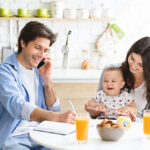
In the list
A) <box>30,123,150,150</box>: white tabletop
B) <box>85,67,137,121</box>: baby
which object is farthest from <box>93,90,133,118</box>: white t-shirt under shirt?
<box>30,123,150,150</box>: white tabletop

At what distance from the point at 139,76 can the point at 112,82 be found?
244mm

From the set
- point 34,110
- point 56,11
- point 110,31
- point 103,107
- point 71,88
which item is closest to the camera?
point 34,110

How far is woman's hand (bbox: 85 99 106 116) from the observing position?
2564mm

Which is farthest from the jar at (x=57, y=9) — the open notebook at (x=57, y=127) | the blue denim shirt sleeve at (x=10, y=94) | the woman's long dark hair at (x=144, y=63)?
the open notebook at (x=57, y=127)

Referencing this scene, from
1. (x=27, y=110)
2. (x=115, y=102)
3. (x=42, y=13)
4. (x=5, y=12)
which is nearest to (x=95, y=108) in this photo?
(x=115, y=102)

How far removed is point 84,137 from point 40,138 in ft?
0.79

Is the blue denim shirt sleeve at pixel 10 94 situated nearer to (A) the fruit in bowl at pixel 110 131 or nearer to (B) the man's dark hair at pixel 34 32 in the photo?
(B) the man's dark hair at pixel 34 32

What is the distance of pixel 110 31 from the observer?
454 cm

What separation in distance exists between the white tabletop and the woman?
708 millimetres

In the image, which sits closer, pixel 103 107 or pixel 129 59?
pixel 103 107

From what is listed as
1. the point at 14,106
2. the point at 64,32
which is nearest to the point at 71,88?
the point at 64,32

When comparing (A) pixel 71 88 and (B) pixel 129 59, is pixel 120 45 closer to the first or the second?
(A) pixel 71 88

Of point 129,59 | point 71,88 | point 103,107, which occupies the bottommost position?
point 71,88

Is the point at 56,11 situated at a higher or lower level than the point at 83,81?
higher
